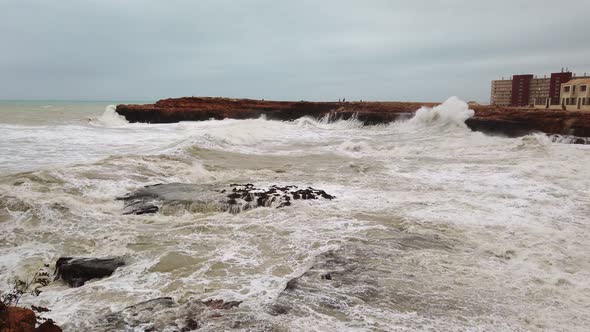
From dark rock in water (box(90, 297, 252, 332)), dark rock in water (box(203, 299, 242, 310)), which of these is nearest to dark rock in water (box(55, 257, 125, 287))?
dark rock in water (box(90, 297, 252, 332))

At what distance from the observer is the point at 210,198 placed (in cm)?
736

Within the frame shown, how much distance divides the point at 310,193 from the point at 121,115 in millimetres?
31623

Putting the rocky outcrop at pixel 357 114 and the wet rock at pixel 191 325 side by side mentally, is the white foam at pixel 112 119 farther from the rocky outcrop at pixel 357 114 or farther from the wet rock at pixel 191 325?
the wet rock at pixel 191 325

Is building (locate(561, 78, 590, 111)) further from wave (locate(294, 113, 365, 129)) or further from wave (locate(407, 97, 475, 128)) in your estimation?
wave (locate(294, 113, 365, 129))

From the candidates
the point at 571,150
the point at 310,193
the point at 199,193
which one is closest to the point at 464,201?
the point at 310,193

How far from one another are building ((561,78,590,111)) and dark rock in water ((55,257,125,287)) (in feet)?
117

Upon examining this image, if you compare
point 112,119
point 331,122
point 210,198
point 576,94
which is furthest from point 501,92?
point 210,198

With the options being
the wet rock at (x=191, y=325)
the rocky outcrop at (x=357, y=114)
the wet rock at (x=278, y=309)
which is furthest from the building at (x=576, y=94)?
the wet rock at (x=191, y=325)

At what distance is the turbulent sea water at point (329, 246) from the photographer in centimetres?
353

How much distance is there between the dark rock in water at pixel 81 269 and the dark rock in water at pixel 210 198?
2157mm

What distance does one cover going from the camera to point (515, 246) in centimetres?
525

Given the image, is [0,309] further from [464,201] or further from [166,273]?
[464,201]

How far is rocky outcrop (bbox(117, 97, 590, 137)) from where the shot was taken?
678 inches

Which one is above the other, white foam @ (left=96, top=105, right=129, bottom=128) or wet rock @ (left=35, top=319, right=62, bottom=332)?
white foam @ (left=96, top=105, right=129, bottom=128)
